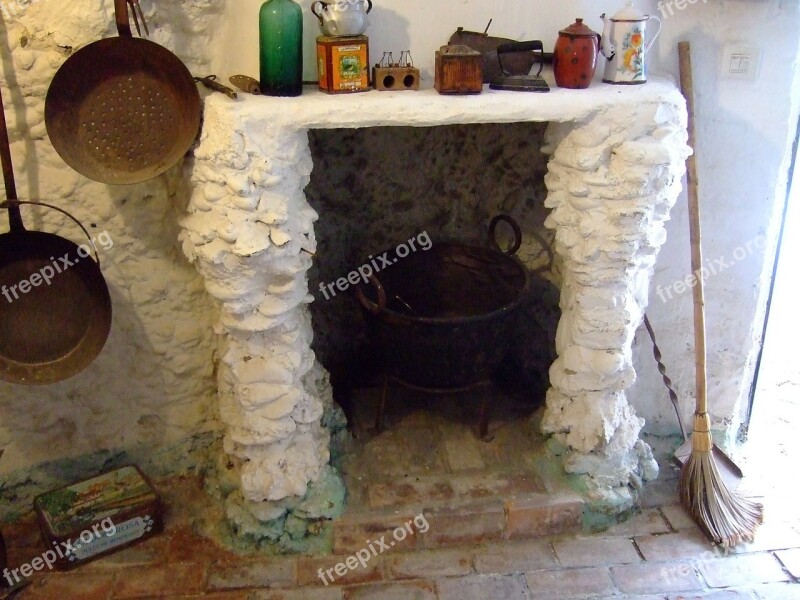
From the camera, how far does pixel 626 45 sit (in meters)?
1.75

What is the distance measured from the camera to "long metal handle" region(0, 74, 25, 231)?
5.15ft

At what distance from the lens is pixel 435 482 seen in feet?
6.76

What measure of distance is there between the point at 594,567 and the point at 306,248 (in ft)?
3.73

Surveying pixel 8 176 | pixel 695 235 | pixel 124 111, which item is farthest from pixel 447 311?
pixel 8 176

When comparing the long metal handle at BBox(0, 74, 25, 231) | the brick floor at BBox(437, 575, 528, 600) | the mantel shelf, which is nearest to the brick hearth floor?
the brick floor at BBox(437, 575, 528, 600)

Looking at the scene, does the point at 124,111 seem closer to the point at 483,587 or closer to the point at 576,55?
the point at 576,55

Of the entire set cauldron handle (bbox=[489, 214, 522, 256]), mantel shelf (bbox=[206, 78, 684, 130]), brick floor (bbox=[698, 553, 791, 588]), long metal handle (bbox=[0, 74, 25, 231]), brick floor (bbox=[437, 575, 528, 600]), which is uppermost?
mantel shelf (bbox=[206, 78, 684, 130])

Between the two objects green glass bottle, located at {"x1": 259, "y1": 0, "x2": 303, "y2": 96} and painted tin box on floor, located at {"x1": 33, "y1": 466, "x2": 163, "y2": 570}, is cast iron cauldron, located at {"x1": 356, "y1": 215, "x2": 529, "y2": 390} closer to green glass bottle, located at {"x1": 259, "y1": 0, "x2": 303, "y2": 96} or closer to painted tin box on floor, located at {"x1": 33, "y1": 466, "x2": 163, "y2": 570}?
green glass bottle, located at {"x1": 259, "y1": 0, "x2": 303, "y2": 96}

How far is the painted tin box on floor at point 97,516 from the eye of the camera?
6.16 ft

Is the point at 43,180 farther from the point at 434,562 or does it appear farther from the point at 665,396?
the point at 665,396

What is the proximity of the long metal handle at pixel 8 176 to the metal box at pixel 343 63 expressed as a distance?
70 cm

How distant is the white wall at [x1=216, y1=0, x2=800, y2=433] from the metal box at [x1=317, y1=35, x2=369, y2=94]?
114mm

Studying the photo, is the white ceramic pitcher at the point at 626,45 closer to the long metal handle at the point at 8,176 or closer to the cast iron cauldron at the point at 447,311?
the cast iron cauldron at the point at 447,311

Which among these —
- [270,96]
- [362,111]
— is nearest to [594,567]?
[362,111]
